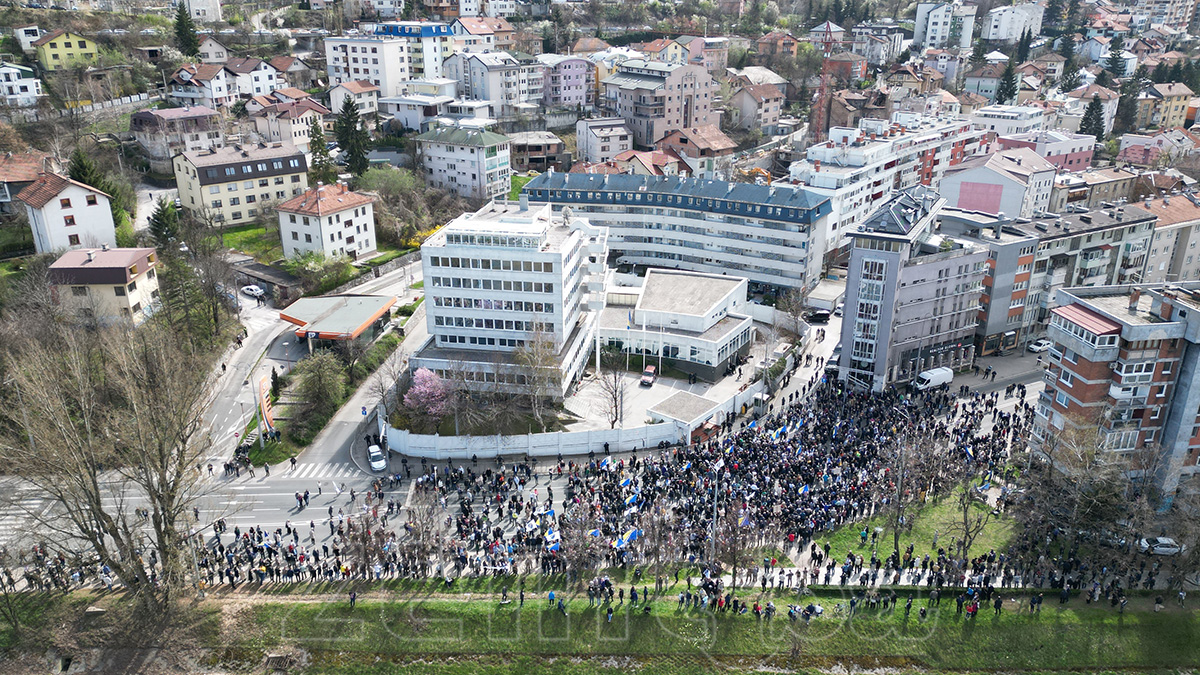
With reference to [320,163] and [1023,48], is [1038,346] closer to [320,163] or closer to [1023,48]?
[320,163]

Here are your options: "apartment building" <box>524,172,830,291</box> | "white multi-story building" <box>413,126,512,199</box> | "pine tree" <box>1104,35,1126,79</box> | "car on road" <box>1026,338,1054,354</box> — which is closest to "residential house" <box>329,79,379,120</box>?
"white multi-story building" <box>413,126,512,199</box>

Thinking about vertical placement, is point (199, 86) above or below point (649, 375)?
above

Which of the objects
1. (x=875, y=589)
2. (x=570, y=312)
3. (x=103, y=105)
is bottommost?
(x=875, y=589)

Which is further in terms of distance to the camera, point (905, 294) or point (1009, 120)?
point (1009, 120)

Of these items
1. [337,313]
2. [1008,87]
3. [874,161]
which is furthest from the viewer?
[1008,87]

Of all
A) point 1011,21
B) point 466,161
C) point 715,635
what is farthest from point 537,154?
point 1011,21

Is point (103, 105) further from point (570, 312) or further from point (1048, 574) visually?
point (1048, 574)

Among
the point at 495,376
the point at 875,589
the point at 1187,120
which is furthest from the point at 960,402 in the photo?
the point at 1187,120

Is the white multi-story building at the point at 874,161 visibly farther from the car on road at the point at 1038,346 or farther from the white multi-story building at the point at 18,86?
the white multi-story building at the point at 18,86
